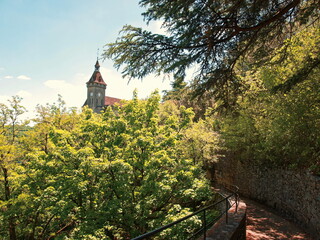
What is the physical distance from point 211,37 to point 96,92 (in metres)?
68.7

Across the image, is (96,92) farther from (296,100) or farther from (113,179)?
(296,100)

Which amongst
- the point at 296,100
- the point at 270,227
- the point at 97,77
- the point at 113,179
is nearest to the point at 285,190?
the point at 270,227

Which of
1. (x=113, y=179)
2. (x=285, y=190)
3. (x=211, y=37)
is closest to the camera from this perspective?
(x=211, y=37)

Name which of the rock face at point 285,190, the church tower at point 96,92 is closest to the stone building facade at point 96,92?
the church tower at point 96,92

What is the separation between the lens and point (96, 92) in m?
70.4

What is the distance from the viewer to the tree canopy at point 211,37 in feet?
18.0

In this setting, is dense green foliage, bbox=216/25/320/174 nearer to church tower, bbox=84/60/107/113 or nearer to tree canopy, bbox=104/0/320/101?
tree canopy, bbox=104/0/320/101

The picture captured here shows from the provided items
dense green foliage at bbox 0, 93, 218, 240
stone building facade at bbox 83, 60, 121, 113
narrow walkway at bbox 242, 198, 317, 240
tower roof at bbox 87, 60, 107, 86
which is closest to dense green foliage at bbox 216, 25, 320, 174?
narrow walkway at bbox 242, 198, 317, 240

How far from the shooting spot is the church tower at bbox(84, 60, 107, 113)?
70.1 m

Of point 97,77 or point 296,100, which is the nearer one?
point 296,100

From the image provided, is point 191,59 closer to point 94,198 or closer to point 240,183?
point 94,198

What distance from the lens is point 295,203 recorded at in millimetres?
10094

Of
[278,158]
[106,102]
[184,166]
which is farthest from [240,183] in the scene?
[106,102]

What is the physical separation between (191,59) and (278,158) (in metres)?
8.72
